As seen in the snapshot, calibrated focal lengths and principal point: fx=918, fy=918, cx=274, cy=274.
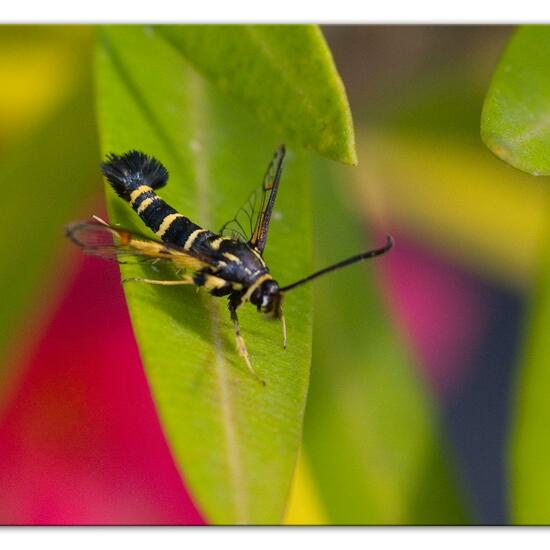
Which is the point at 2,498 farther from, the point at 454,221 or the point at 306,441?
the point at 454,221

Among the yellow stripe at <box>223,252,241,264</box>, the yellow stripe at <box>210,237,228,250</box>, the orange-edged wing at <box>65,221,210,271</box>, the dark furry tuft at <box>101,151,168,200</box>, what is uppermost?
the dark furry tuft at <box>101,151,168,200</box>

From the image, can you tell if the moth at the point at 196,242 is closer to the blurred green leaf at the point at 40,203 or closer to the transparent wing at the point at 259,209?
the transparent wing at the point at 259,209

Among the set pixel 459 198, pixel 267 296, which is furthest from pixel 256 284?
pixel 459 198

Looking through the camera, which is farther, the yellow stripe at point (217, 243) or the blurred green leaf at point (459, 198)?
the blurred green leaf at point (459, 198)

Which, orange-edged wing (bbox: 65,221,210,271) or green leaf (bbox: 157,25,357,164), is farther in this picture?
orange-edged wing (bbox: 65,221,210,271)

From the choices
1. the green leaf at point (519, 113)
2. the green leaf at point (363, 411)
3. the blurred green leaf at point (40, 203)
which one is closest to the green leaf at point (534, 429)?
the green leaf at point (363, 411)

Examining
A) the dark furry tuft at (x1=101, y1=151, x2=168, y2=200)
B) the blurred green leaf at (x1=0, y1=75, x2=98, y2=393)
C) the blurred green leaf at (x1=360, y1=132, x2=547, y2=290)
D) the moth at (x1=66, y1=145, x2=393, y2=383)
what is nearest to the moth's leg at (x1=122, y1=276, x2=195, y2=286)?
the moth at (x1=66, y1=145, x2=393, y2=383)

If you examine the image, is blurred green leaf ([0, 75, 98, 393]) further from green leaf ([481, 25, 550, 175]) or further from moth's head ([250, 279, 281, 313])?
green leaf ([481, 25, 550, 175])
